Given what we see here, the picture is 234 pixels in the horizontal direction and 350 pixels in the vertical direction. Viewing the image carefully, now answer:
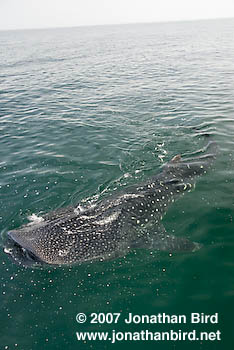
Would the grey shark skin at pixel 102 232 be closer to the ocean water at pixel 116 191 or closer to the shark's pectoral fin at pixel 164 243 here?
the shark's pectoral fin at pixel 164 243

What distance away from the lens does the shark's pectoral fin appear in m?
9.14

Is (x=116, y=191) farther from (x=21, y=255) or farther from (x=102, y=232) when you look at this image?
(x=21, y=255)

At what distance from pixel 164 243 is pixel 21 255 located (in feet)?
15.7

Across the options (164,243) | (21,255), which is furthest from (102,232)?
(21,255)

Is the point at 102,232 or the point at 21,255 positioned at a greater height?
the point at 102,232

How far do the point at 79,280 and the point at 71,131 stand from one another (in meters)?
12.8

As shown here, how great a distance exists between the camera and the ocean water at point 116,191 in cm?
736

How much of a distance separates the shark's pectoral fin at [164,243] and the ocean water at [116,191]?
0.21m

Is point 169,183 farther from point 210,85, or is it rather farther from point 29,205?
point 210,85

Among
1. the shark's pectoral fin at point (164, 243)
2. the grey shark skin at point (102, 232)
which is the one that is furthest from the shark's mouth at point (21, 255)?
the shark's pectoral fin at point (164, 243)

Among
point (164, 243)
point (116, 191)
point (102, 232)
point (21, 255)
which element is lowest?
point (21, 255)

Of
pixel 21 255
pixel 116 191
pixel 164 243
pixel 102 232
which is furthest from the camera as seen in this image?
pixel 116 191

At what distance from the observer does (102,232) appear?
370 inches

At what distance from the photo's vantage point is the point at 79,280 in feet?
27.2
